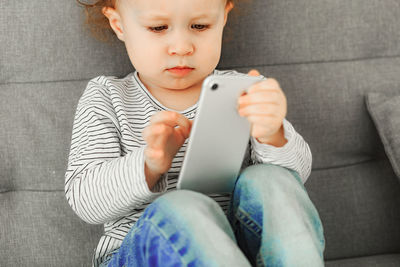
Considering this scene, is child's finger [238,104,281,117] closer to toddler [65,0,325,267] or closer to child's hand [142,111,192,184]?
toddler [65,0,325,267]

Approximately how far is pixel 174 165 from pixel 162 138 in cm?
20

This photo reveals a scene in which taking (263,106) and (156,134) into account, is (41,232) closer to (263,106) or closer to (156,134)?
(156,134)

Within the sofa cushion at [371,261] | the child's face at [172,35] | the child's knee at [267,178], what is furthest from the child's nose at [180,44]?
the sofa cushion at [371,261]

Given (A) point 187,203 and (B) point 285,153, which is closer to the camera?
(A) point 187,203

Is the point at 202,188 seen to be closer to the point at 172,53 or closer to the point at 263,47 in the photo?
the point at 172,53

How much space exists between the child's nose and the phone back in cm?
19

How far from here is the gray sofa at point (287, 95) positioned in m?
1.08

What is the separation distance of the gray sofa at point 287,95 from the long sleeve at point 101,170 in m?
0.19

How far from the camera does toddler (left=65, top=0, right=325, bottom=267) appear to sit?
646mm

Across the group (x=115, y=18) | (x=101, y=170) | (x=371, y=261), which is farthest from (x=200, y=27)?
(x=371, y=261)

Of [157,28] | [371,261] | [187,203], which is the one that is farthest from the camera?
[371,261]

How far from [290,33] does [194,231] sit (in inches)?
26.8

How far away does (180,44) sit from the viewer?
33.4 inches

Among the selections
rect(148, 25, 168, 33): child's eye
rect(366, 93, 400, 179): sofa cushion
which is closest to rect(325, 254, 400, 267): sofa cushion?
rect(366, 93, 400, 179): sofa cushion
